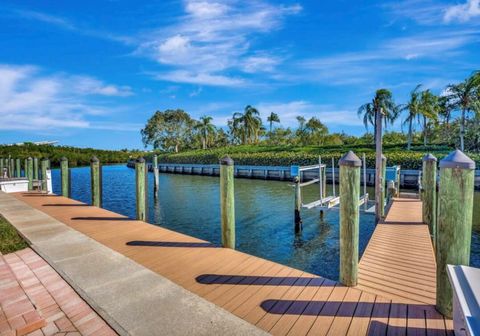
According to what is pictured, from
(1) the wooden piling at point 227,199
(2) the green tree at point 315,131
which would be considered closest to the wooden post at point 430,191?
(1) the wooden piling at point 227,199

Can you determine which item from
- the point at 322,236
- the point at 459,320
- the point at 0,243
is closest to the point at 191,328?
the point at 459,320

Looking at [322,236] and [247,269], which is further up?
[247,269]

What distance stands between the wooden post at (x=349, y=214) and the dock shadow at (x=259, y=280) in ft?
0.81

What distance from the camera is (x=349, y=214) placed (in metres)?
3.36

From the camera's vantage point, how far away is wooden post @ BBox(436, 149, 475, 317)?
8.42ft

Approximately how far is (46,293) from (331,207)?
8.54 metres

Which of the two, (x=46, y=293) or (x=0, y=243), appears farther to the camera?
(x=0, y=243)

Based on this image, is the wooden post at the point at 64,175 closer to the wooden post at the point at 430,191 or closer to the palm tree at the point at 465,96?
the wooden post at the point at 430,191

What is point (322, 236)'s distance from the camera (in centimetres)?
918

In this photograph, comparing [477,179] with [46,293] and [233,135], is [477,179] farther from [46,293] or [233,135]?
[233,135]

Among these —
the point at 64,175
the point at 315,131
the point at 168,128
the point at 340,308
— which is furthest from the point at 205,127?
the point at 340,308

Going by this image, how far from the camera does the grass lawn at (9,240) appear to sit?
4.54 m

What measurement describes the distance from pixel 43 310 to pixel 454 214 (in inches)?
158

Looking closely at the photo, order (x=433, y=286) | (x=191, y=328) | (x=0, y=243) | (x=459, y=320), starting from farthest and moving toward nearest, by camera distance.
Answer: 1. (x=0, y=243)
2. (x=433, y=286)
3. (x=191, y=328)
4. (x=459, y=320)
